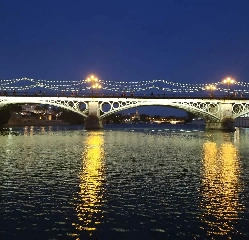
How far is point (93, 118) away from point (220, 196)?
98.3 meters

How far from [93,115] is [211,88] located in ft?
114

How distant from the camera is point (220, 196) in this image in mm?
23375

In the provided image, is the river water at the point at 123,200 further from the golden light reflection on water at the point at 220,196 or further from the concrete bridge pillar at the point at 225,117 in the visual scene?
the concrete bridge pillar at the point at 225,117

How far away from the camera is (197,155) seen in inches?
1785

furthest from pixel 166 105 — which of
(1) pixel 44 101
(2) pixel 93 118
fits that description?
(1) pixel 44 101

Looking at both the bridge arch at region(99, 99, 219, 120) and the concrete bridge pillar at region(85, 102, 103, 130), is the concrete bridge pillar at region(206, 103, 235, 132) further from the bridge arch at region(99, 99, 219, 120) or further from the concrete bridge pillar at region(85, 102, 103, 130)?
the concrete bridge pillar at region(85, 102, 103, 130)

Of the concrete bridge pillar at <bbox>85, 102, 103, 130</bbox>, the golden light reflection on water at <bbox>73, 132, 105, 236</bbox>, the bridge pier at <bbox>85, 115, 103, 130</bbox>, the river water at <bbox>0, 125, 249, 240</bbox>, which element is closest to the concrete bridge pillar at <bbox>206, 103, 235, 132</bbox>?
the bridge pier at <bbox>85, 115, 103, 130</bbox>

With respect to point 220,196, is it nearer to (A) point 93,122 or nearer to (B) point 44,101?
(B) point 44,101

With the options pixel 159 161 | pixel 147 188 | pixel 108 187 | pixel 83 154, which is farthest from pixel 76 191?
pixel 83 154

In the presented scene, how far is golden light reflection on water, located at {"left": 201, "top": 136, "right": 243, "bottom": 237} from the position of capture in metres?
18.0

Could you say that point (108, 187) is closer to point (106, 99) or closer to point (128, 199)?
point (128, 199)

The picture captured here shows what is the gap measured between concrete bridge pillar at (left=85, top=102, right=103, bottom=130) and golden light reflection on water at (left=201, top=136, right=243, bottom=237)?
273 feet

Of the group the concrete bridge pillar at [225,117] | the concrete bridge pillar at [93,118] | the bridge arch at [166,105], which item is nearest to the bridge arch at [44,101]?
the concrete bridge pillar at [93,118]

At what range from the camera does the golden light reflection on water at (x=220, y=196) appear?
18016 millimetres
